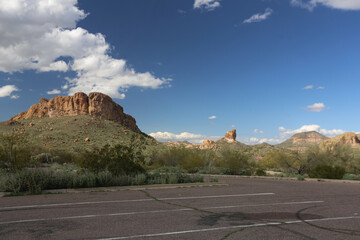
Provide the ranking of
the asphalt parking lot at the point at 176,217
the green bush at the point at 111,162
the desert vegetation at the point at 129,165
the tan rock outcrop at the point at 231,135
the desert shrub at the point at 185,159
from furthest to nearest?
the tan rock outcrop at the point at 231,135 → the desert shrub at the point at 185,159 → the green bush at the point at 111,162 → the desert vegetation at the point at 129,165 → the asphalt parking lot at the point at 176,217

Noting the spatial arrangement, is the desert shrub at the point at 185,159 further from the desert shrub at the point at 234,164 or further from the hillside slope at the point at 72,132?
the hillside slope at the point at 72,132

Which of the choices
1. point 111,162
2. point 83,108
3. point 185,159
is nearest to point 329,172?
point 185,159

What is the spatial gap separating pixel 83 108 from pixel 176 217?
108170 mm

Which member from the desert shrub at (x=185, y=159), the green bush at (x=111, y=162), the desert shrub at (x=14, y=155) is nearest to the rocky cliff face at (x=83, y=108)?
the desert shrub at (x=185, y=159)

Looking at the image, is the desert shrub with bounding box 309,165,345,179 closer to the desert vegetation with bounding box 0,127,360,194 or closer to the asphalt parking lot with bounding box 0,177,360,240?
the desert vegetation with bounding box 0,127,360,194

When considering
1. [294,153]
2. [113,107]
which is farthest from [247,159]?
[113,107]

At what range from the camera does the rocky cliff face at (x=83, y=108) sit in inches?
4237

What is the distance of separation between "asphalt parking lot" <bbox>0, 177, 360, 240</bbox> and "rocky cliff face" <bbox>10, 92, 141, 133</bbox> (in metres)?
97.6

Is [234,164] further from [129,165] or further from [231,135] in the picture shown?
[231,135]

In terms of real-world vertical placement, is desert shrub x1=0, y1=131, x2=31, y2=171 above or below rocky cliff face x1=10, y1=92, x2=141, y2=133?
below

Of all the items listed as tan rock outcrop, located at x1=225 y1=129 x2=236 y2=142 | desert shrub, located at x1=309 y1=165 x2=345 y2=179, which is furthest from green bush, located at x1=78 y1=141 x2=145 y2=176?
tan rock outcrop, located at x1=225 y1=129 x2=236 y2=142

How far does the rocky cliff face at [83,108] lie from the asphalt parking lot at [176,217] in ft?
320

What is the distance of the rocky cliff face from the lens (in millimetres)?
107625

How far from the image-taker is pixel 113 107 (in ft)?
374
